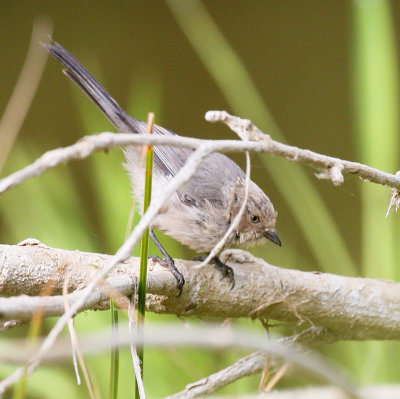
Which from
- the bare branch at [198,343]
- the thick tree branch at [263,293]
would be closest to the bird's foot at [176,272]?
the thick tree branch at [263,293]

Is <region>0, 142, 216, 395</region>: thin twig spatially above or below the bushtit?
below

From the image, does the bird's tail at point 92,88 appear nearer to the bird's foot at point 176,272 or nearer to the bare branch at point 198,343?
the bird's foot at point 176,272

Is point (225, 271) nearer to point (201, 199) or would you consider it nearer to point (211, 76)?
point (201, 199)

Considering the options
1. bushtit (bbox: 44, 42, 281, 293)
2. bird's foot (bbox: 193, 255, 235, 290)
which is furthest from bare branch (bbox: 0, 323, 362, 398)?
bushtit (bbox: 44, 42, 281, 293)

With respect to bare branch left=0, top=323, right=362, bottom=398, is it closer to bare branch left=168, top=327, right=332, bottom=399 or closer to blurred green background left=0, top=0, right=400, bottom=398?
bare branch left=168, top=327, right=332, bottom=399

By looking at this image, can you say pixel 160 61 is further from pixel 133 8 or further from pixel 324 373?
pixel 324 373

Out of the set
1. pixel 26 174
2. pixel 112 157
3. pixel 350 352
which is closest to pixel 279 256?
pixel 350 352
